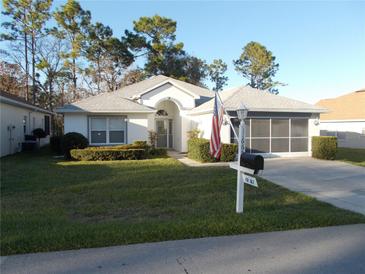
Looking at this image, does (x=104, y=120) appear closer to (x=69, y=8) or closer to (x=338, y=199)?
(x=338, y=199)

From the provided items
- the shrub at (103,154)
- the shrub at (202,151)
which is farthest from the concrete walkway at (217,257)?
the shrub at (103,154)

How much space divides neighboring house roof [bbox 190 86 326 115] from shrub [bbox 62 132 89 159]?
6.97 meters

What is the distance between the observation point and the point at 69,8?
36.0 m

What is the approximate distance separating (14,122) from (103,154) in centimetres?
775

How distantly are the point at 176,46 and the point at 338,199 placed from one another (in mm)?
33292

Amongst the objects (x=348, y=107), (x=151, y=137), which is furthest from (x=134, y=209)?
(x=348, y=107)

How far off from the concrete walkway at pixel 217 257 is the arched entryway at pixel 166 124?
19.5m

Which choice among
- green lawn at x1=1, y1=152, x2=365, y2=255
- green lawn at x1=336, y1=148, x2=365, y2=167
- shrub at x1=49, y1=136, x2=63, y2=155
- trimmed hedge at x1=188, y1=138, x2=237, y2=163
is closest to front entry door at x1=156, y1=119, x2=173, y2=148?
shrub at x1=49, y1=136, x2=63, y2=155

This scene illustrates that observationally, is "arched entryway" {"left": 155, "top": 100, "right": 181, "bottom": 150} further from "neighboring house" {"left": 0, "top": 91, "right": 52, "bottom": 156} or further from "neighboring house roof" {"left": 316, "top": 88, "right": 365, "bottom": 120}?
"neighboring house roof" {"left": 316, "top": 88, "right": 365, "bottom": 120}

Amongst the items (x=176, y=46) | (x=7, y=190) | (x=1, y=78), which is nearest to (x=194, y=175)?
(x=7, y=190)

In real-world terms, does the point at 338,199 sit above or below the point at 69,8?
below

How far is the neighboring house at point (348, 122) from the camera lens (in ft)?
91.5

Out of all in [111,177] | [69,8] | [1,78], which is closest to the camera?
[111,177]

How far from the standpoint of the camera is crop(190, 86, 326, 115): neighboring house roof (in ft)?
60.6
